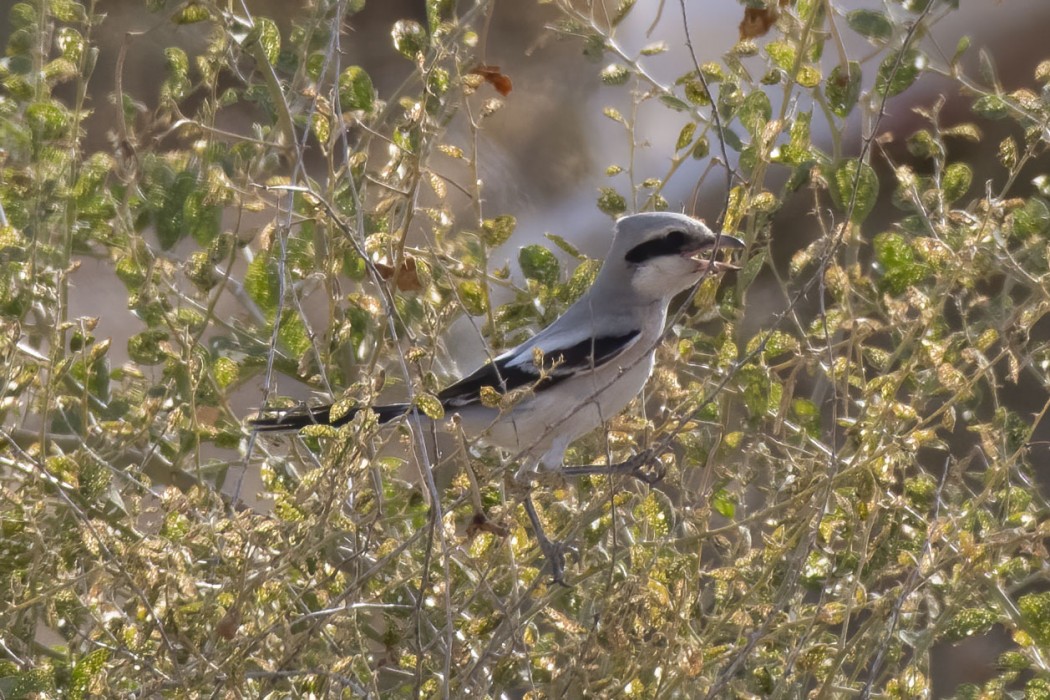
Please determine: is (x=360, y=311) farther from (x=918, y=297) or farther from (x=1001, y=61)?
(x=1001, y=61)

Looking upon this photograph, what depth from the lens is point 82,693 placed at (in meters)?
1.55

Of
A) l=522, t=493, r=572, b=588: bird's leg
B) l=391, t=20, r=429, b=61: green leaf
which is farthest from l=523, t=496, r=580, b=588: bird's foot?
l=391, t=20, r=429, b=61: green leaf

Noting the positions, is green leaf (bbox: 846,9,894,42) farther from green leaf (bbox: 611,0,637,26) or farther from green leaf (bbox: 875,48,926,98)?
green leaf (bbox: 611,0,637,26)

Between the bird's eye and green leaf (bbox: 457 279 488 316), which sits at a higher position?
the bird's eye

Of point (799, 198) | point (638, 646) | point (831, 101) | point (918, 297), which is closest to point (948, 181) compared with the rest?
point (831, 101)

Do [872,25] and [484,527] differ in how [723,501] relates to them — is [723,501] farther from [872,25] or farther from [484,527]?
[872,25]

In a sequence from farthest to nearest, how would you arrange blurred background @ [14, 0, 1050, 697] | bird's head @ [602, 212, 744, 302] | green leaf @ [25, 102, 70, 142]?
blurred background @ [14, 0, 1050, 697], bird's head @ [602, 212, 744, 302], green leaf @ [25, 102, 70, 142]

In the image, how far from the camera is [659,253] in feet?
9.21

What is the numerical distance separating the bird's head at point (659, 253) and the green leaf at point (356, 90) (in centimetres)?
59

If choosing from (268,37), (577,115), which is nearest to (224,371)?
(268,37)

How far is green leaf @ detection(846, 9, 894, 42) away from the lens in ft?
8.04

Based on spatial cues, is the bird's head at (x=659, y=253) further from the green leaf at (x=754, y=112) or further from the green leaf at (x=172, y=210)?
the green leaf at (x=172, y=210)

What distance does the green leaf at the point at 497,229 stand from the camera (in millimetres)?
2303

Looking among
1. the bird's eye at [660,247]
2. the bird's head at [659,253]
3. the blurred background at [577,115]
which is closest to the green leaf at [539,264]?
the bird's head at [659,253]
